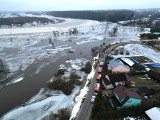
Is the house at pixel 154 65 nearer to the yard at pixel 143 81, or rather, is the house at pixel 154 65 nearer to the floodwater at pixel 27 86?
the yard at pixel 143 81

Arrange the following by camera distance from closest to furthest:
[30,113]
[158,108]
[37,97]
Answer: [158,108]
[30,113]
[37,97]

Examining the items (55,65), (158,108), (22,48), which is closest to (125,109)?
(158,108)

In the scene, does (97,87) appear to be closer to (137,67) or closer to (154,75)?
(154,75)

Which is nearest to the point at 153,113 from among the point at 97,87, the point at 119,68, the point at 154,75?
the point at 97,87

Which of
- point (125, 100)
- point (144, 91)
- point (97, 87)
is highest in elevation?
→ point (125, 100)

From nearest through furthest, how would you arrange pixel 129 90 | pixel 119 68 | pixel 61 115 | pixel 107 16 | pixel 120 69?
pixel 61 115, pixel 129 90, pixel 119 68, pixel 120 69, pixel 107 16

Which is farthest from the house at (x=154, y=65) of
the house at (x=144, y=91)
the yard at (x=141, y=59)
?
the house at (x=144, y=91)

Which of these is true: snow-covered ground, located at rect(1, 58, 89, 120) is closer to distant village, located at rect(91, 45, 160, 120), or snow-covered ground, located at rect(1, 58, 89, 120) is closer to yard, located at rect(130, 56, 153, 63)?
distant village, located at rect(91, 45, 160, 120)

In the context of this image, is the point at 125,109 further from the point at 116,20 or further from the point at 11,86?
the point at 116,20
